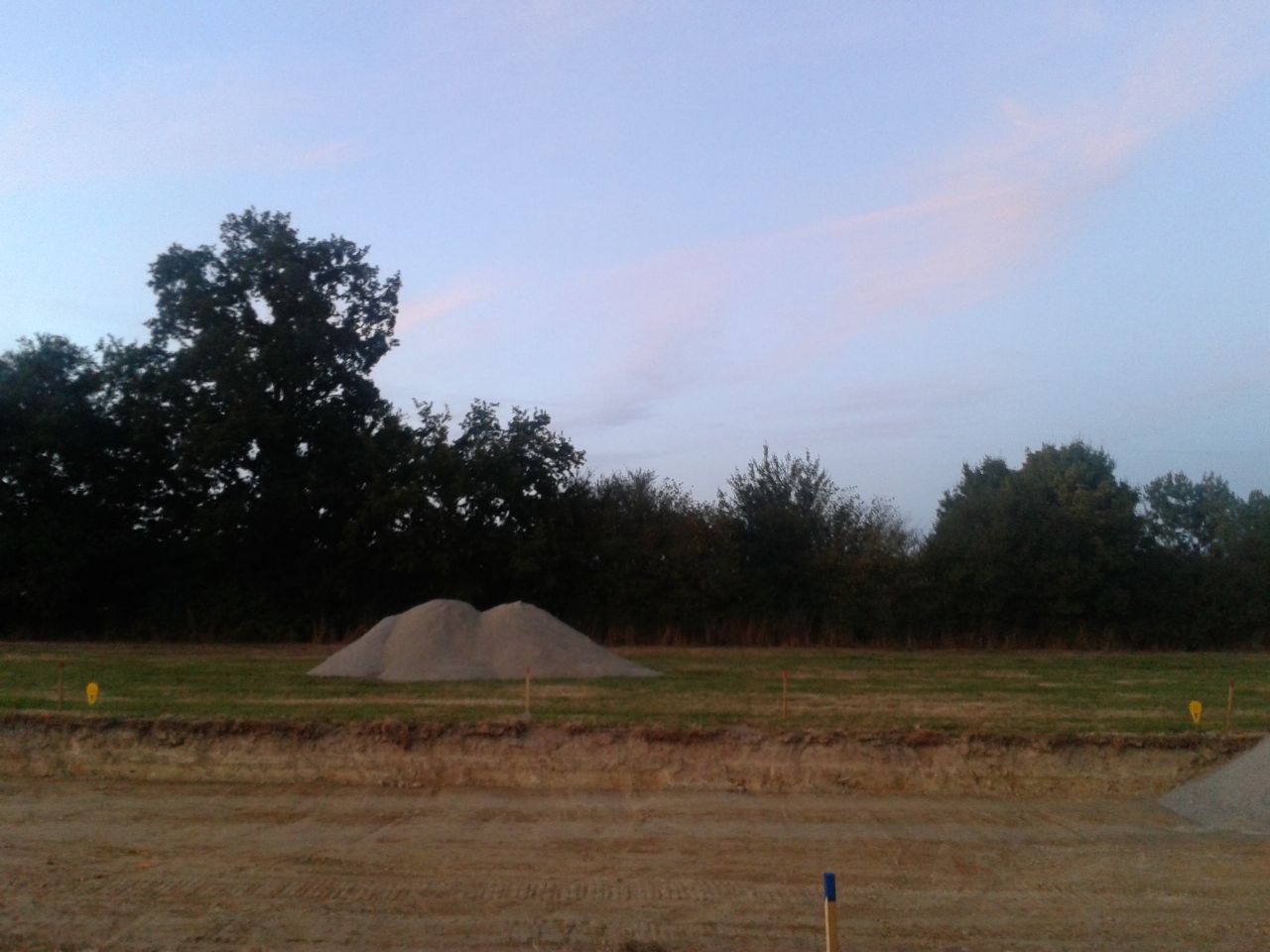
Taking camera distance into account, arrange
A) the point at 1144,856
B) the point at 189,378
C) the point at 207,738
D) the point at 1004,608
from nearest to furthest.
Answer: the point at 1144,856 < the point at 207,738 < the point at 189,378 < the point at 1004,608

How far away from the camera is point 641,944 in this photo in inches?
325

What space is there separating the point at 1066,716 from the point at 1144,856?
281 inches

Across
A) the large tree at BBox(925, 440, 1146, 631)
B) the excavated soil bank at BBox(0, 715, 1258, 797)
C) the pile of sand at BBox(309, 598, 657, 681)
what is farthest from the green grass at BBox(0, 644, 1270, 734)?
the large tree at BBox(925, 440, 1146, 631)

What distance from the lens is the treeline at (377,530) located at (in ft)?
127

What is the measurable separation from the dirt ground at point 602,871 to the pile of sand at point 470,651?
35.4ft

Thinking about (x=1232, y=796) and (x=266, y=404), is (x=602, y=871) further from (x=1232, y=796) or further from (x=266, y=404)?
(x=266, y=404)

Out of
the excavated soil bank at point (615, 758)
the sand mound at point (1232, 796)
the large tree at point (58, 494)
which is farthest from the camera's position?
the large tree at point (58, 494)

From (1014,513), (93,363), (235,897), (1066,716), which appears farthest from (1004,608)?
(235,897)

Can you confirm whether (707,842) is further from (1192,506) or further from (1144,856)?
(1192,506)

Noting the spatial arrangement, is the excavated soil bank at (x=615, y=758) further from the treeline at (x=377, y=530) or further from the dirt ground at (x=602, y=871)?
the treeline at (x=377, y=530)

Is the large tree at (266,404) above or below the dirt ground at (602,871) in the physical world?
above

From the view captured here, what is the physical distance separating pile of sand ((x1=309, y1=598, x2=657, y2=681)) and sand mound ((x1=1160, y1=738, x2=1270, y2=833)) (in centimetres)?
1332

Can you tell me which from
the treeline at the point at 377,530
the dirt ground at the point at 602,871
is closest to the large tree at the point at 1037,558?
the treeline at the point at 377,530

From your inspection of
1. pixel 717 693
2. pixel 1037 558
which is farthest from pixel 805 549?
pixel 717 693
